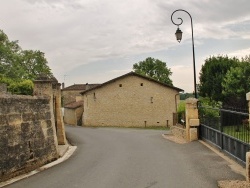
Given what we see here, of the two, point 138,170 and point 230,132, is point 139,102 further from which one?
point 138,170

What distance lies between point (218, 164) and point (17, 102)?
6.89 m

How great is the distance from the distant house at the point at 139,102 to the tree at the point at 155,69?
123 ft

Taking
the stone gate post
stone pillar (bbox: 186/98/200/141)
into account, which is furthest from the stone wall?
stone pillar (bbox: 186/98/200/141)

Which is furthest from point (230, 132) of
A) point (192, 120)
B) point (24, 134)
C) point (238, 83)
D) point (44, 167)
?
point (238, 83)

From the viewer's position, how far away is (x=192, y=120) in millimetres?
17328

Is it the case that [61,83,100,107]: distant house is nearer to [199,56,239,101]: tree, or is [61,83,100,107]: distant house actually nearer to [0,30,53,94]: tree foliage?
[0,30,53,94]: tree foliage

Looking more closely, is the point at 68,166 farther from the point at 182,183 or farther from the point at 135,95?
the point at 135,95

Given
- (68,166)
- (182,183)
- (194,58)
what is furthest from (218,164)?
(194,58)

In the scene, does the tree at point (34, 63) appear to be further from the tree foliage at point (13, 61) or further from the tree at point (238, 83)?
the tree at point (238, 83)

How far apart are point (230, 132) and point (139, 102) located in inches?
1087

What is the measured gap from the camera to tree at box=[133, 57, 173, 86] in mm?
77438

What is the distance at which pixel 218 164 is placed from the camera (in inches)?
439

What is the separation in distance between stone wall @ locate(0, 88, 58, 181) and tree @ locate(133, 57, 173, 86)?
6480 centimetres

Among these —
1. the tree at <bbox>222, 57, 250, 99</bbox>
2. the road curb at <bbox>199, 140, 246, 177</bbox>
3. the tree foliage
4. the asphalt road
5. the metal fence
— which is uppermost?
the tree foliage
